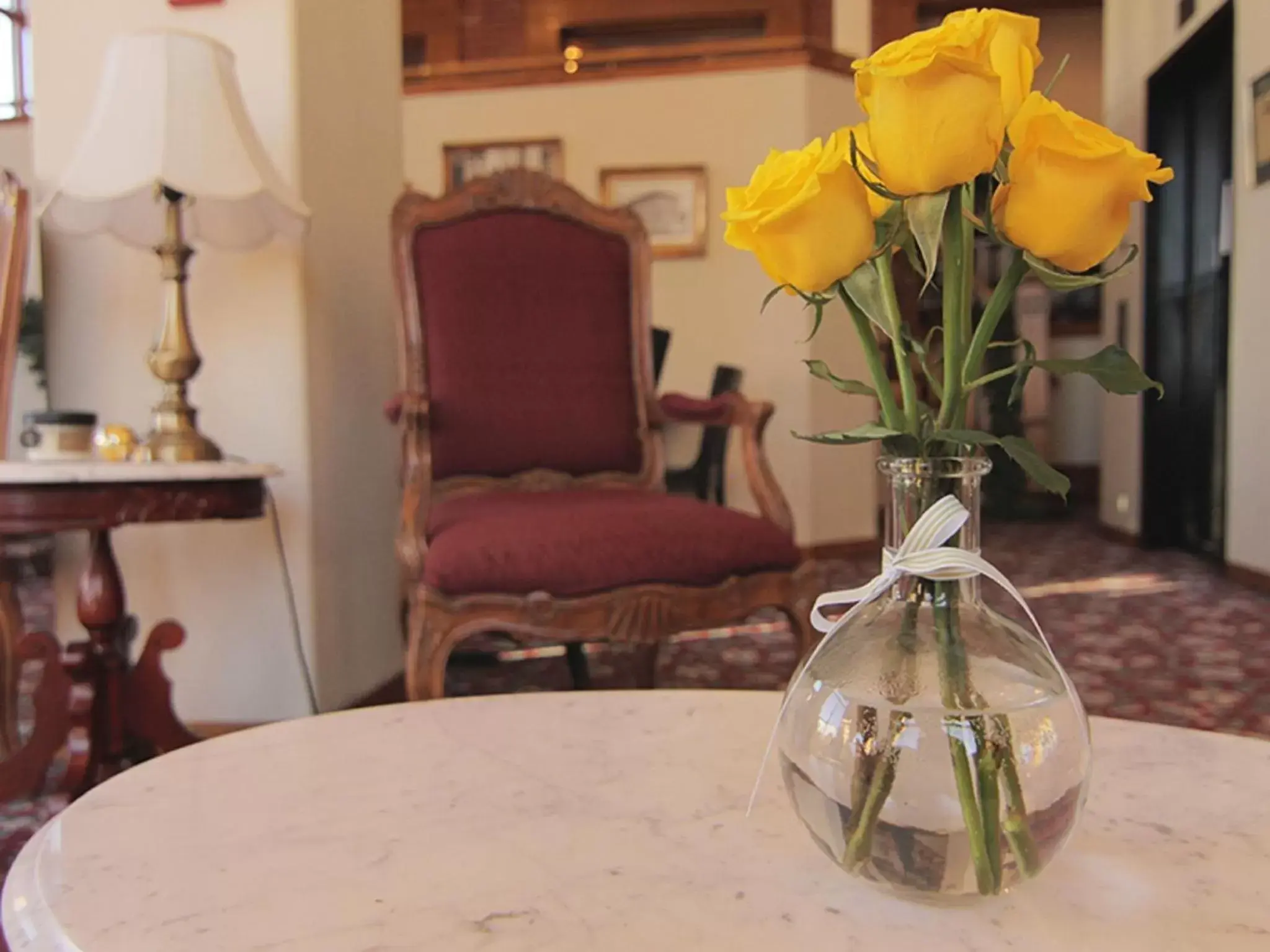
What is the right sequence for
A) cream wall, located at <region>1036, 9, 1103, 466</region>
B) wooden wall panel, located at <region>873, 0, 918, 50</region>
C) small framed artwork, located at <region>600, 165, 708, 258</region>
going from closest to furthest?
small framed artwork, located at <region>600, 165, 708, 258</region>
wooden wall panel, located at <region>873, 0, 918, 50</region>
cream wall, located at <region>1036, 9, 1103, 466</region>

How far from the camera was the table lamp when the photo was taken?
5.23 feet

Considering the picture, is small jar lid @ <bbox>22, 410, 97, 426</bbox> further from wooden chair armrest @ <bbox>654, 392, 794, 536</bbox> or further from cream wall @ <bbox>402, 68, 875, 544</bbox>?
cream wall @ <bbox>402, 68, 875, 544</bbox>

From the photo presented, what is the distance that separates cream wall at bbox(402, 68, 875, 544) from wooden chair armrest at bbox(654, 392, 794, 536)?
2.21 m

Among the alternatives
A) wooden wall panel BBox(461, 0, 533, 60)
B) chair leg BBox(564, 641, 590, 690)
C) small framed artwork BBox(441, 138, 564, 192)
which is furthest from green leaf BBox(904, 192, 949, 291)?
wooden wall panel BBox(461, 0, 533, 60)

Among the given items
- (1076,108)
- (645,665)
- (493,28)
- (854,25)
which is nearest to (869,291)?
(645,665)

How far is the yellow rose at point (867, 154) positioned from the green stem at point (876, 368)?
5 centimetres

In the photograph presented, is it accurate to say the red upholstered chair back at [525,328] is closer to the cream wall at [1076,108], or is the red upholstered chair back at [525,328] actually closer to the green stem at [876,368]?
the green stem at [876,368]

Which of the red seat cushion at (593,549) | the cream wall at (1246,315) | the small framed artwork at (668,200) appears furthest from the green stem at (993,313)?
the small framed artwork at (668,200)

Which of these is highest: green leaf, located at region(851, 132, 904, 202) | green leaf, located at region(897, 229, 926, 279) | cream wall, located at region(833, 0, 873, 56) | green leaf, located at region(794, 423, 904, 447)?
cream wall, located at region(833, 0, 873, 56)

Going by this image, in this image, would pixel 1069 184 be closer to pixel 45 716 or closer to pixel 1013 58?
pixel 1013 58

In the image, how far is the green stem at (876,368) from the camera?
1.62 ft

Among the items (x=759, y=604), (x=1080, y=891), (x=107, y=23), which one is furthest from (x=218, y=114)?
(x=1080, y=891)

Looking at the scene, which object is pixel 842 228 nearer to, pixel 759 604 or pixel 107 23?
pixel 759 604

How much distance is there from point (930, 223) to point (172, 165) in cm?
147
